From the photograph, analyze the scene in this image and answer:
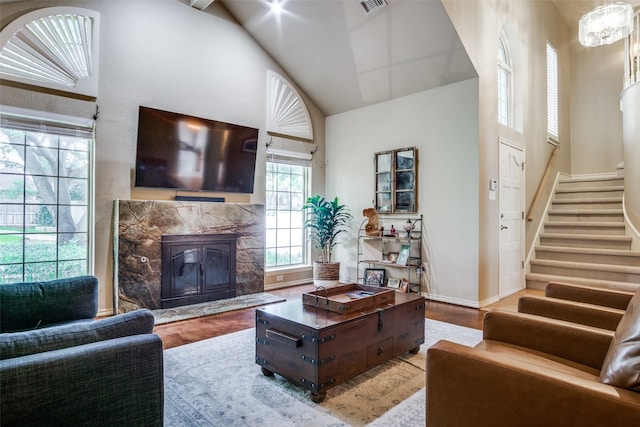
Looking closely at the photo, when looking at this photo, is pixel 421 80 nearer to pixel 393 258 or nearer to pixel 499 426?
pixel 393 258

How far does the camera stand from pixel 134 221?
4.16 metres

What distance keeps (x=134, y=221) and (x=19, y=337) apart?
3.04m

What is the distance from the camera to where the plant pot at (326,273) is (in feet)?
18.4

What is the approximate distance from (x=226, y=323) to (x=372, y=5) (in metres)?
4.09

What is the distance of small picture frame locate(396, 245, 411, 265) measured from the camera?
16.6 feet

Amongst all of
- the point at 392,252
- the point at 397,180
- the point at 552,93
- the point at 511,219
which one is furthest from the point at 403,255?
the point at 552,93

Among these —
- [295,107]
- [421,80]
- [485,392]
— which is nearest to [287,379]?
[485,392]

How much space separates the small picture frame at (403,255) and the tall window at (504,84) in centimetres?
232

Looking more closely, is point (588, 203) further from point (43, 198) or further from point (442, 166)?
point (43, 198)

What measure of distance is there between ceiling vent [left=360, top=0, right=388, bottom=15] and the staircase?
14.5ft

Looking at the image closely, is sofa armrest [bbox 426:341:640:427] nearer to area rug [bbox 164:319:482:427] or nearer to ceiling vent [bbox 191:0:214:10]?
area rug [bbox 164:319:482:427]

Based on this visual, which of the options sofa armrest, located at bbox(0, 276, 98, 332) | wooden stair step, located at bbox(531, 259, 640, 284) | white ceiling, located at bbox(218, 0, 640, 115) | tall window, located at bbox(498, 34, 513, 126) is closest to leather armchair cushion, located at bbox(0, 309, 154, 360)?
sofa armrest, located at bbox(0, 276, 98, 332)

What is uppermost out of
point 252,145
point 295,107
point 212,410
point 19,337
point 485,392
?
point 295,107

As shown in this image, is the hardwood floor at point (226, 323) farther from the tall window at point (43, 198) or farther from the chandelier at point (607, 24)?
the chandelier at point (607, 24)
